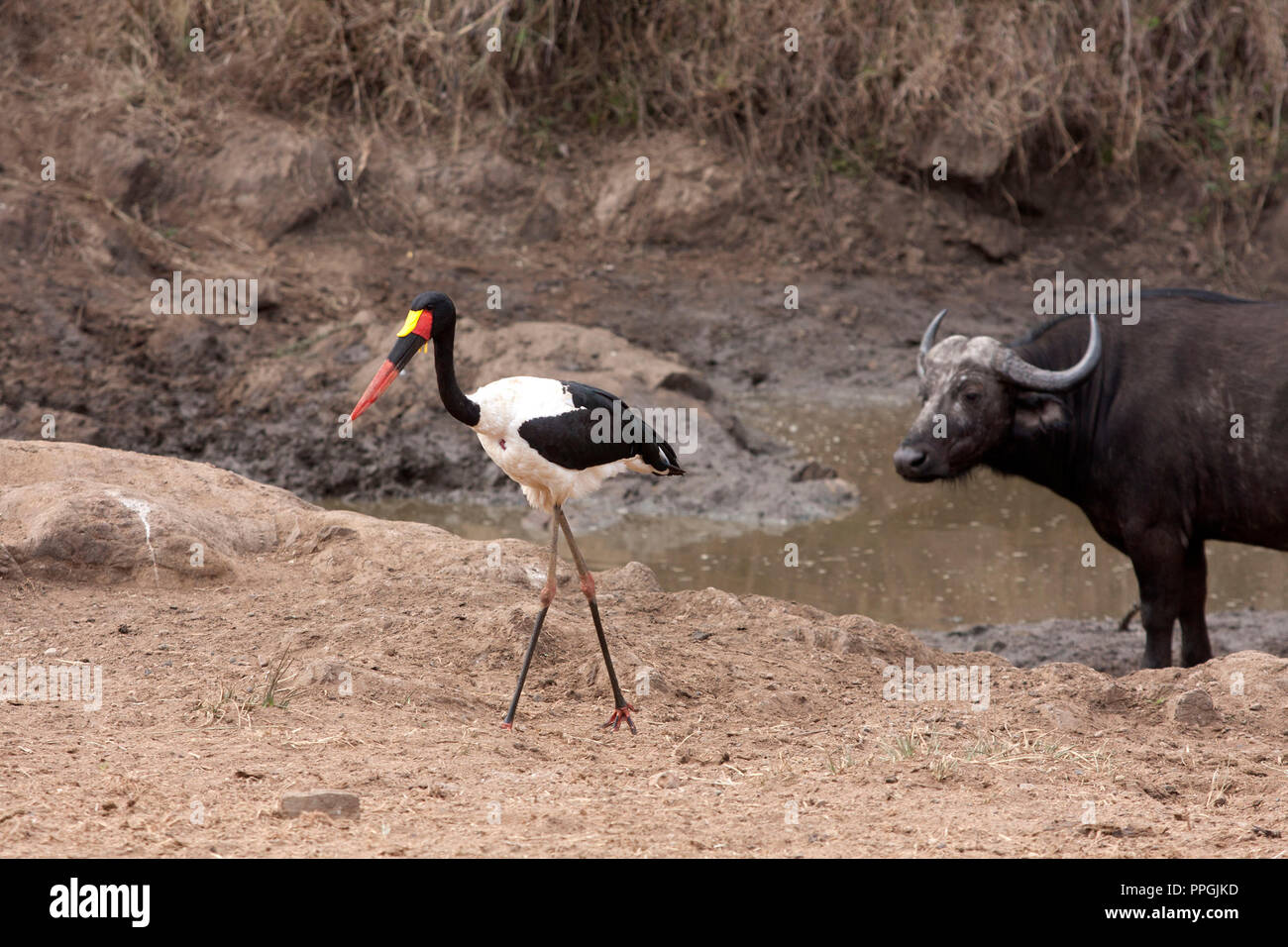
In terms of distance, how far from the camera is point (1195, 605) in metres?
6.95

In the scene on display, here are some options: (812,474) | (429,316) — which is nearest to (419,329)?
(429,316)

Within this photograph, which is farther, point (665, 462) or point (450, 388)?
point (665, 462)

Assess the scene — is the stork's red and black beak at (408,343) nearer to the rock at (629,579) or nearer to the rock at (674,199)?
the rock at (629,579)

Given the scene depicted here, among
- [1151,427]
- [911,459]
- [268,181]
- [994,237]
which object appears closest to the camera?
[1151,427]

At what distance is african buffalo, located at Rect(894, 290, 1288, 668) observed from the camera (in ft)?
21.7

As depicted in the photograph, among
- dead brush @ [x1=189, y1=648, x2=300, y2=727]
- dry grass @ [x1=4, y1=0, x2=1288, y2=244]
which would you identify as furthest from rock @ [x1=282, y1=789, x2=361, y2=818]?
dry grass @ [x1=4, y1=0, x2=1288, y2=244]

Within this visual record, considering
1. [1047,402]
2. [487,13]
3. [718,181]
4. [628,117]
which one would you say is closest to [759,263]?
[718,181]

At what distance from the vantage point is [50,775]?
3.80 meters

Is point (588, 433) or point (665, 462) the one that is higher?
point (588, 433)

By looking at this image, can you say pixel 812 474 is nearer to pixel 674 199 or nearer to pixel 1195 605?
pixel 1195 605

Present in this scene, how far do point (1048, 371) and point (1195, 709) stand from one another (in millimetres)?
2403

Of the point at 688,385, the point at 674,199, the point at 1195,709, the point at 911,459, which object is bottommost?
the point at 1195,709

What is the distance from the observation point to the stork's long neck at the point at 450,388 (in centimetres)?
454

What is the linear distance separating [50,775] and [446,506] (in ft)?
18.7
